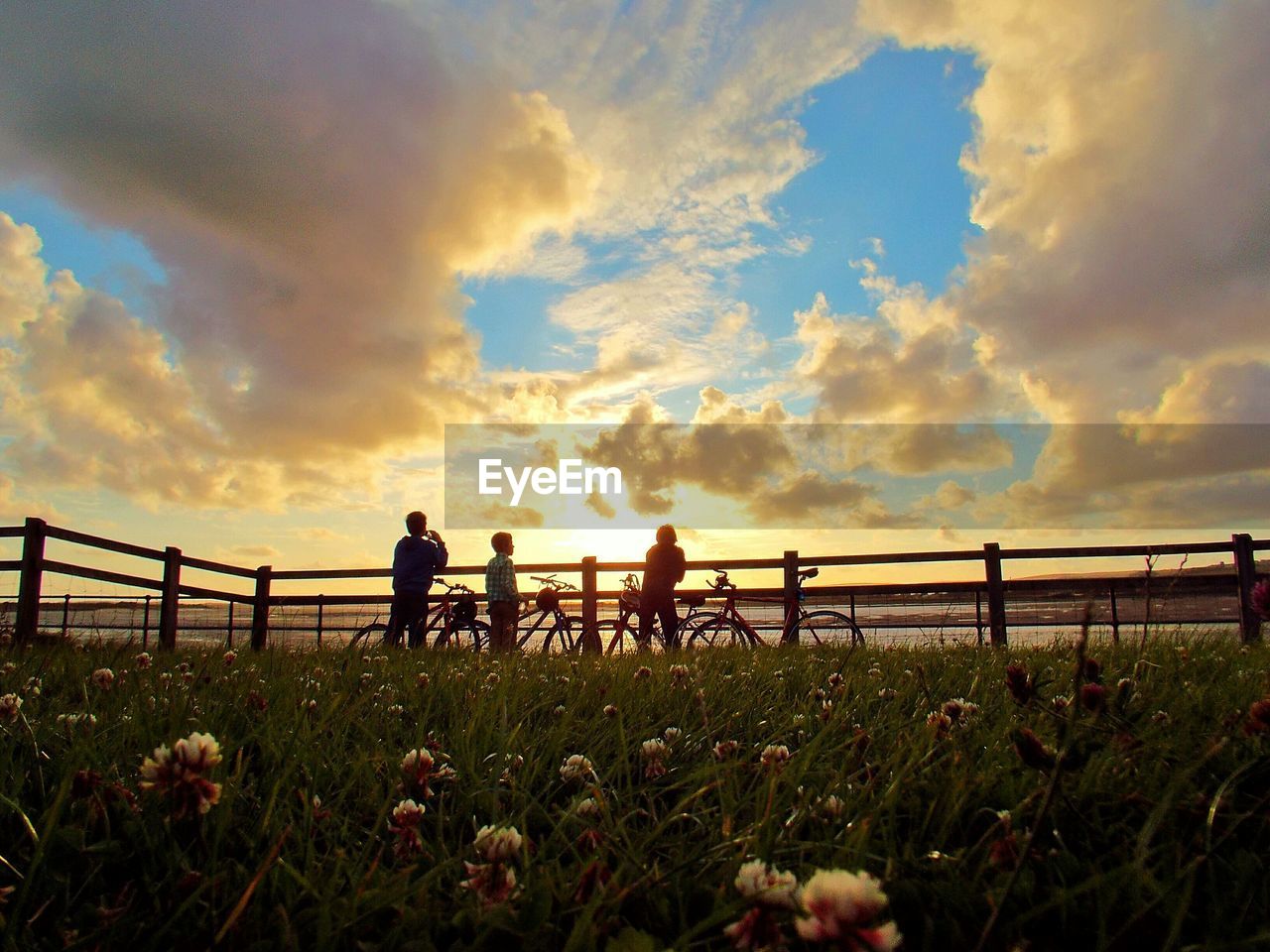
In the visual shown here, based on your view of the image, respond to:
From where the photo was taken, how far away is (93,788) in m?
1.87

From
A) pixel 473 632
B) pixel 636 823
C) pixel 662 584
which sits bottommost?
pixel 636 823

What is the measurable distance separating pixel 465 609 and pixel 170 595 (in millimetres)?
4692

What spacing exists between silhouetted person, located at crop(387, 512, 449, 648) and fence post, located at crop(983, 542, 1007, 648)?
317 inches

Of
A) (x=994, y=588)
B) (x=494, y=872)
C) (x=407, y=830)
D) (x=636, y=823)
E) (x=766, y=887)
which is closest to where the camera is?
(x=766, y=887)

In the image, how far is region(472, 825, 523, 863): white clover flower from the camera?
1.45m

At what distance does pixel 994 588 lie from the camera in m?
12.1

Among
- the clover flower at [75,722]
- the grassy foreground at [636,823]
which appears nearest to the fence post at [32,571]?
the grassy foreground at [636,823]

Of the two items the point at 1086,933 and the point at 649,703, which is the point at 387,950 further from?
the point at 649,703

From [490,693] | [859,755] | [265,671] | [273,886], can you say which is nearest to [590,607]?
[265,671]

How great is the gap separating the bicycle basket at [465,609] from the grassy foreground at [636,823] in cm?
875

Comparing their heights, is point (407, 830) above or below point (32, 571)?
below

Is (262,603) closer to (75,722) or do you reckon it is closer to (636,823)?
(75,722)

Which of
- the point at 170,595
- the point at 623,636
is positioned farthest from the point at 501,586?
the point at 170,595

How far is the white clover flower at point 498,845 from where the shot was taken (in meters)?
1.45
